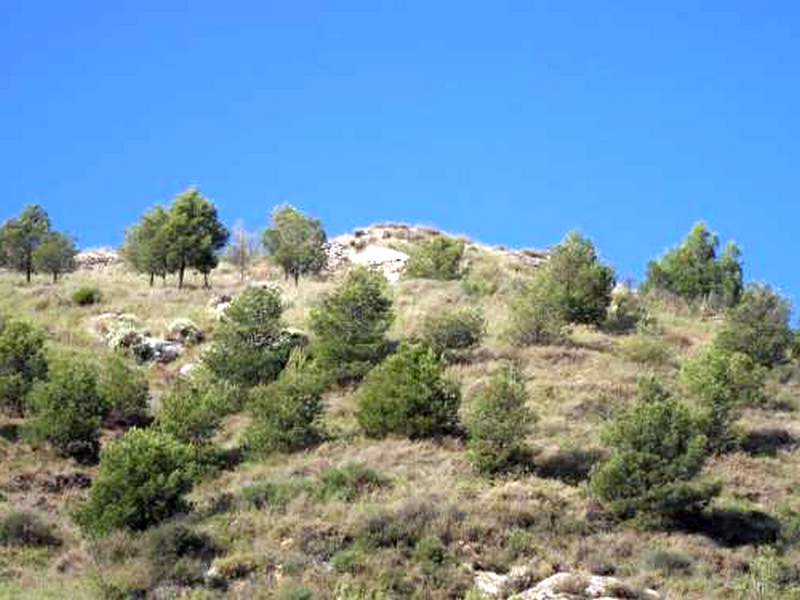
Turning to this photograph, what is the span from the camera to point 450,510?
30375mm

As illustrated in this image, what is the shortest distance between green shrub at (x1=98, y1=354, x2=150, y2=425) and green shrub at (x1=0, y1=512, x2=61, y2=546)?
333 inches

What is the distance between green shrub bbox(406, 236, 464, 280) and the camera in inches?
2331

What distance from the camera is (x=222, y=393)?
3891 centimetres

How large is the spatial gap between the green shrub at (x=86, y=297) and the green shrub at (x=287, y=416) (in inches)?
762

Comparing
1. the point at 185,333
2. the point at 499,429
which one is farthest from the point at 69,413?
the point at 499,429

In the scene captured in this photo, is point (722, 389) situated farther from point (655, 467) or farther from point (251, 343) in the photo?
point (251, 343)

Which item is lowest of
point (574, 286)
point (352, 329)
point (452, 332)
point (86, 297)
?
point (352, 329)

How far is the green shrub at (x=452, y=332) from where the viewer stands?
44.7 meters

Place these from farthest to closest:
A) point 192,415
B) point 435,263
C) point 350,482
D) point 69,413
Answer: point 435,263, point 69,413, point 192,415, point 350,482

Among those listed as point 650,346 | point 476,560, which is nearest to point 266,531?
point 476,560

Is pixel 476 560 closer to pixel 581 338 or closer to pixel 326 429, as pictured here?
pixel 326 429

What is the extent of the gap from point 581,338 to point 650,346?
3.24 m

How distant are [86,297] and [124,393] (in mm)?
16353

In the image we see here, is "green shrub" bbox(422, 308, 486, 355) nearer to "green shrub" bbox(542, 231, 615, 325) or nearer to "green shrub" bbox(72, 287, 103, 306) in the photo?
"green shrub" bbox(542, 231, 615, 325)
